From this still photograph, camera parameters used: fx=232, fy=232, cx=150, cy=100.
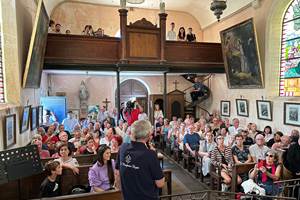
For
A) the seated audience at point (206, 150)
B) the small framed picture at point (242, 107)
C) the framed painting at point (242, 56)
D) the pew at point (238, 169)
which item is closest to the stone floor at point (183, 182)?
the seated audience at point (206, 150)

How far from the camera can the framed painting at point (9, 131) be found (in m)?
3.61

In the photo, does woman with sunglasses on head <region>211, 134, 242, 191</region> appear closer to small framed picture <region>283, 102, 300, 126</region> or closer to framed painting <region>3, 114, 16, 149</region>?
small framed picture <region>283, 102, 300, 126</region>

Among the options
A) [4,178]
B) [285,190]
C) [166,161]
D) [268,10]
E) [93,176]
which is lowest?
[166,161]

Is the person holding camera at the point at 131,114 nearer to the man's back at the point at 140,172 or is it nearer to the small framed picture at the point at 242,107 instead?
the small framed picture at the point at 242,107

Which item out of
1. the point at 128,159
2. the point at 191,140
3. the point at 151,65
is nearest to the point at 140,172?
the point at 128,159

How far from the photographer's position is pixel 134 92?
39.3ft

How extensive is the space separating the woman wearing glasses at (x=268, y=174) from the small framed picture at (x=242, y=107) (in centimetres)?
418

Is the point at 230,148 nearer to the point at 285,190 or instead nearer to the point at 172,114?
the point at 285,190

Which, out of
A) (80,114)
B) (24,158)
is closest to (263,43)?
(24,158)

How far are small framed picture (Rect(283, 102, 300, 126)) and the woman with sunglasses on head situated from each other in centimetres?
253

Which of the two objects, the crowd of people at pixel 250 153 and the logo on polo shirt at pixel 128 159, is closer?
the logo on polo shirt at pixel 128 159

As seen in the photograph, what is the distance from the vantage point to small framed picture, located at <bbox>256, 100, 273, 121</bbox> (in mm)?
7017

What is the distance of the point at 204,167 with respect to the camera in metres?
5.45

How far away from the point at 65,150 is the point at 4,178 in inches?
51.0
